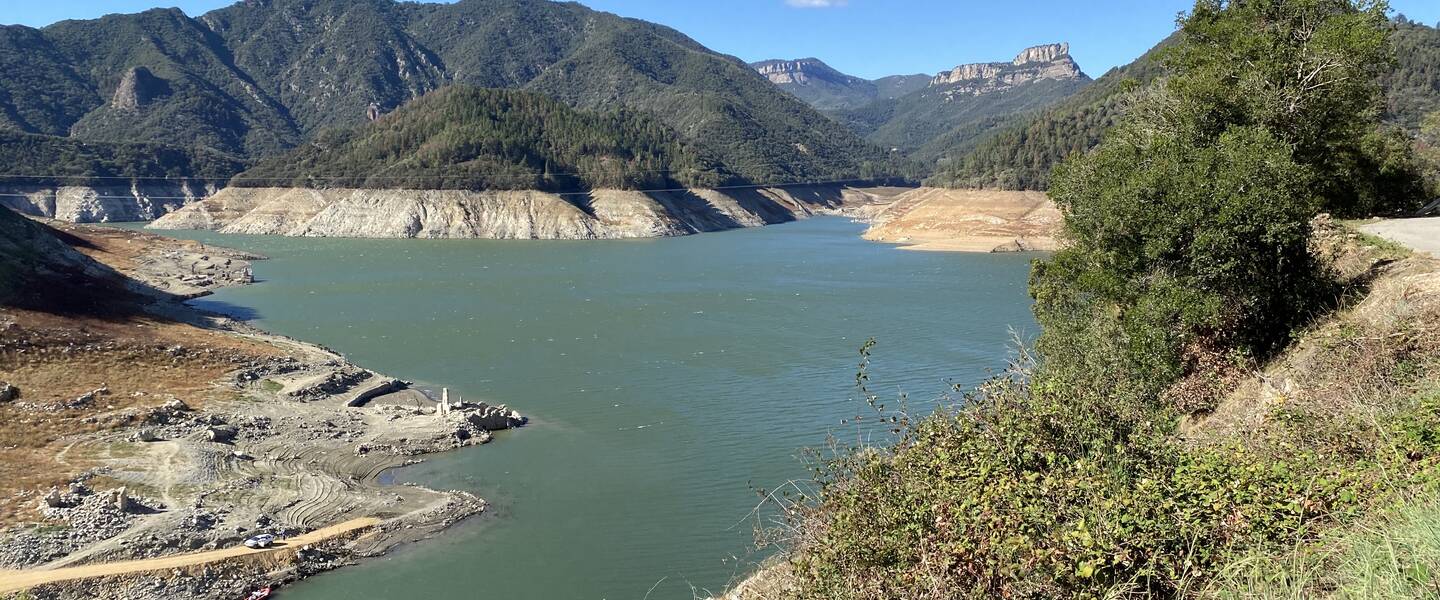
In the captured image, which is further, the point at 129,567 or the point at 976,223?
the point at 976,223

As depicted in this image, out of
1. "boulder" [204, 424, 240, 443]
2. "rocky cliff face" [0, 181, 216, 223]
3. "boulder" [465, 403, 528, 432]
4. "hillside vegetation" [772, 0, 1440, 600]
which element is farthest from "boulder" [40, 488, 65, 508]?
"rocky cliff face" [0, 181, 216, 223]

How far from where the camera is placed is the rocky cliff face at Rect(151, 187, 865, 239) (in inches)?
4643

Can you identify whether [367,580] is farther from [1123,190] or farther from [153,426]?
[1123,190]

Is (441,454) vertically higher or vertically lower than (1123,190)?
lower

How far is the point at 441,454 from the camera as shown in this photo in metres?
26.2

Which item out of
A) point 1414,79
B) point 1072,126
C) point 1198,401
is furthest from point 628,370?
point 1414,79

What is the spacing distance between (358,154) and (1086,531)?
14796 centimetres

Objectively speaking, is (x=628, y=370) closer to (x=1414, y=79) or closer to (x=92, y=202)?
(x=1414, y=79)

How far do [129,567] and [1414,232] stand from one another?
26545 millimetres

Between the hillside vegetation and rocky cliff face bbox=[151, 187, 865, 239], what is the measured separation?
10131 cm

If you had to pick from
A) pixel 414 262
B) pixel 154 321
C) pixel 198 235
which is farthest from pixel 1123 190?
pixel 198 235

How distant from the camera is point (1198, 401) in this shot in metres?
14.6

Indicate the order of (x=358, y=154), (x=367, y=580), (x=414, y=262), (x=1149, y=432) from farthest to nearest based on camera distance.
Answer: (x=358, y=154), (x=414, y=262), (x=367, y=580), (x=1149, y=432)

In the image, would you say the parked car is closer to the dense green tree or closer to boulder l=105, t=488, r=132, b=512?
boulder l=105, t=488, r=132, b=512
